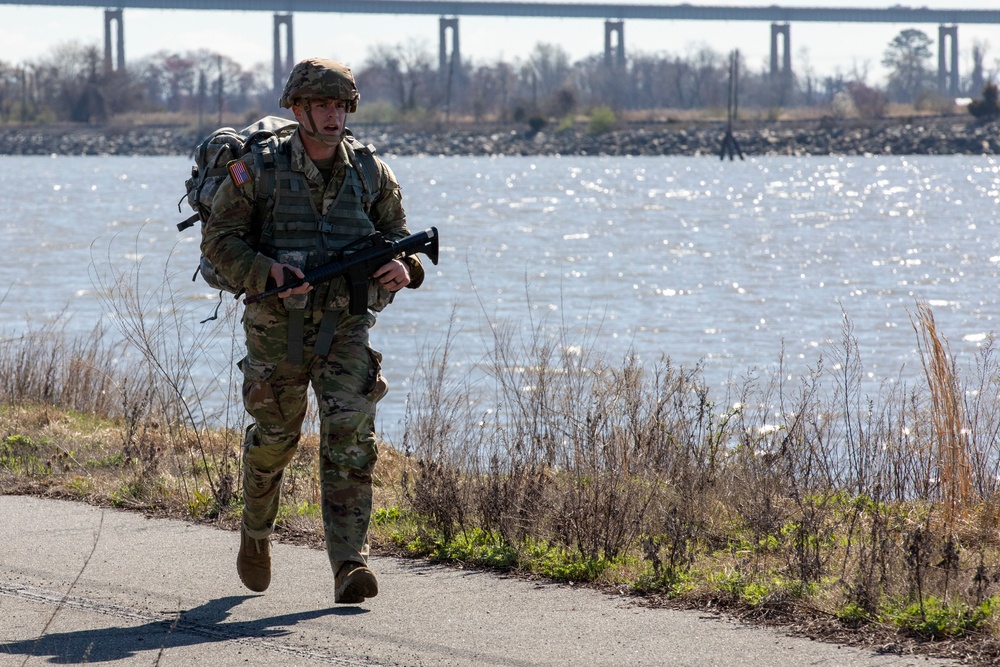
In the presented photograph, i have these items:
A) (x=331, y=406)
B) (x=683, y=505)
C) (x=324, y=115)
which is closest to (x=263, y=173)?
(x=324, y=115)

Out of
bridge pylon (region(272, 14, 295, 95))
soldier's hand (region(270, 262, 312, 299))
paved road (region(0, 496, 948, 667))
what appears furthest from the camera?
bridge pylon (region(272, 14, 295, 95))

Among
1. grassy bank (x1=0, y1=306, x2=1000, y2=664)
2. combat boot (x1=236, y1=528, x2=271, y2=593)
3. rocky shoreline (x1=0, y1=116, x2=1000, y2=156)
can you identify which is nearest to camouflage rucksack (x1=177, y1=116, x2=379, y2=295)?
combat boot (x1=236, y1=528, x2=271, y2=593)

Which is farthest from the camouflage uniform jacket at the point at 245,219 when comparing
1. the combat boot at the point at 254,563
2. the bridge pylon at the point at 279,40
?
the bridge pylon at the point at 279,40

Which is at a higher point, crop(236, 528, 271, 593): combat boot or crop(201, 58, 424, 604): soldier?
crop(201, 58, 424, 604): soldier

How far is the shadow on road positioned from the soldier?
0.81ft

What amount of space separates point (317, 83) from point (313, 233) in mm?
533

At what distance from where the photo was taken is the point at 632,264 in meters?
30.0

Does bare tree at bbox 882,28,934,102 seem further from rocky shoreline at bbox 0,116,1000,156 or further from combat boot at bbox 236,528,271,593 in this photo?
combat boot at bbox 236,528,271,593

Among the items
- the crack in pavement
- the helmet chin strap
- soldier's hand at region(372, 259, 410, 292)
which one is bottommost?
the crack in pavement

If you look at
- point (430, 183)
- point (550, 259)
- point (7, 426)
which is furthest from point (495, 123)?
point (7, 426)

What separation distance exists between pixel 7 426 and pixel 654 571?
4904 mm

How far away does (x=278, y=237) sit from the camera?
16.0ft

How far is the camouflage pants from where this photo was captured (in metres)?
4.81

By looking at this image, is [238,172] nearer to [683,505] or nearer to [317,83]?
[317,83]
